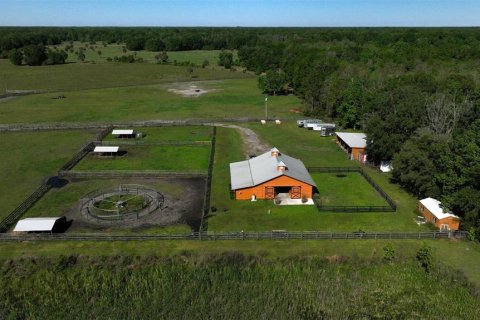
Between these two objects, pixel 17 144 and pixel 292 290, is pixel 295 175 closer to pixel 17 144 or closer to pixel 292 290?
pixel 292 290

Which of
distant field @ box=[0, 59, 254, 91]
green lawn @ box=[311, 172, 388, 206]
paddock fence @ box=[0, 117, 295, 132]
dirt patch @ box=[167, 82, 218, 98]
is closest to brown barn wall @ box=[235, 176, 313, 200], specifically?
green lawn @ box=[311, 172, 388, 206]

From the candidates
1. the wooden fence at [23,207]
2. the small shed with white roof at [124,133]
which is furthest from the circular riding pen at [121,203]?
the small shed with white roof at [124,133]

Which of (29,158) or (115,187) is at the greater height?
(29,158)

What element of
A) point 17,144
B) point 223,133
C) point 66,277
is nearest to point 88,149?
point 17,144

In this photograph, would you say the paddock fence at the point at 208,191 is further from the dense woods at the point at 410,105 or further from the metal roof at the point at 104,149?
the dense woods at the point at 410,105

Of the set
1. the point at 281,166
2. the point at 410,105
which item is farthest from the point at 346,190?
the point at 410,105

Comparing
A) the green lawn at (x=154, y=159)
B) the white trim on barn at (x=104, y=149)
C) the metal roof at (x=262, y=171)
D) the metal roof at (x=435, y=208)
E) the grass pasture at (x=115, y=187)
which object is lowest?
the grass pasture at (x=115, y=187)

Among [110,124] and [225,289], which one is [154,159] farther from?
[225,289]
